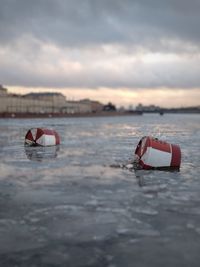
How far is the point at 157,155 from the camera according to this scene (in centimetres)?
1185

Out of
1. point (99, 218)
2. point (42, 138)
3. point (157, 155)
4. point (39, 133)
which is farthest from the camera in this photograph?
point (39, 133)

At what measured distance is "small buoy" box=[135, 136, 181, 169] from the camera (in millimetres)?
11828

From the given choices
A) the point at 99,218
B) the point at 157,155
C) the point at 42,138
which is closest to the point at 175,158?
the point at 157,155

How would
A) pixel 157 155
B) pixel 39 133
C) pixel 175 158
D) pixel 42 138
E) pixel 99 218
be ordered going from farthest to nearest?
pixel 39 133 < pixel 42 138 < pixel 175 158 < pixel 157 155 < pixel 99 218

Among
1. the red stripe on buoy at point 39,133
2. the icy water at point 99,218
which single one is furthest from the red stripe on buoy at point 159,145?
the red stripe on buoy at point 39,133

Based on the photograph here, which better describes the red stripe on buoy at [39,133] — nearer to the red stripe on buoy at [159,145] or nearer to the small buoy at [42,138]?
the small buoy at [42,138]

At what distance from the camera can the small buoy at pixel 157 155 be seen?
38.8 feet

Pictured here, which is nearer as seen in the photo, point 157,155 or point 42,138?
point 157,155

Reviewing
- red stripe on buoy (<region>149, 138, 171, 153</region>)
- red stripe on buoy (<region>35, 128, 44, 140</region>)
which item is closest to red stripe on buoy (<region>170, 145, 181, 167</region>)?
red stripe on buoy (<region>149, 138, 171, 153</region>)

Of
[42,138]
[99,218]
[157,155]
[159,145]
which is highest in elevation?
[159,145]

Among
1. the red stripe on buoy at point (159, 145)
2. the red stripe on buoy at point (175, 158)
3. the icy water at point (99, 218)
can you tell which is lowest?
the icy water at point (99, 218)

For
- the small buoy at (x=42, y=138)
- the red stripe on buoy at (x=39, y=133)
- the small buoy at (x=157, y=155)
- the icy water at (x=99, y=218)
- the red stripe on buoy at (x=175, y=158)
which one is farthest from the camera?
the red stripe on buoy at (x=39, y=133)

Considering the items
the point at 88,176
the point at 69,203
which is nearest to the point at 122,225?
the point at 69,203

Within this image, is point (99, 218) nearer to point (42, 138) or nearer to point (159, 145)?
point (159, 145)
